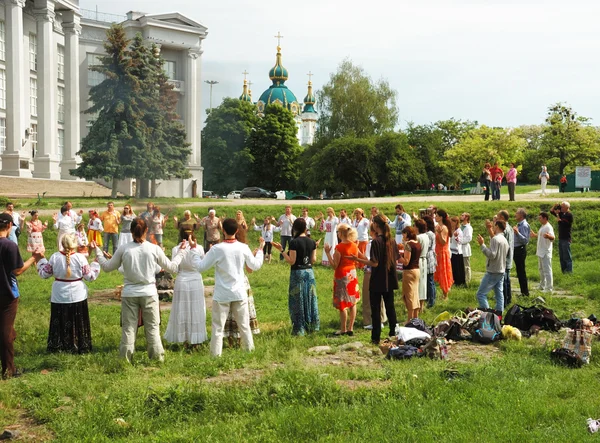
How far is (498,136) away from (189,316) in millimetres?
50968

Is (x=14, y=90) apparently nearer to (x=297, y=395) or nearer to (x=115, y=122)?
(x=115, y=122)

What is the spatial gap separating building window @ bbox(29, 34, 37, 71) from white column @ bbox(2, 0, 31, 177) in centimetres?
419

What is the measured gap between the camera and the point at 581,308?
39.7 feet

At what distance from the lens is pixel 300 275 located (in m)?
9.59

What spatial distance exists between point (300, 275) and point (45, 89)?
44.6 meters

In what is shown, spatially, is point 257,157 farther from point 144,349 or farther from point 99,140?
point 144,349

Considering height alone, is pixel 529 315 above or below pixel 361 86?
A: below

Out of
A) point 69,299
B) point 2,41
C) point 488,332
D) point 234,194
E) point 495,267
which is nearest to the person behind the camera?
point 69,299

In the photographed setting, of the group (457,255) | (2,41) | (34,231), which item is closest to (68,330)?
(457,255)

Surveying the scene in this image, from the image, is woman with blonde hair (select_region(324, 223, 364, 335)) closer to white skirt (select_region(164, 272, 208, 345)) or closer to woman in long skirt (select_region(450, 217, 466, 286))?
white skirt (select_region(164, 272, 208, 345))

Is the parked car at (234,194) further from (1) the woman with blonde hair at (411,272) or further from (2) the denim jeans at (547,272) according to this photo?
(1) the woman with blonde hair at (411,272)

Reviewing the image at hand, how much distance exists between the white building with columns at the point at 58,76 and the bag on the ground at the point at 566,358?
33711 millimetres

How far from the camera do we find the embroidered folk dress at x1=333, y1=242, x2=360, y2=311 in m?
9.80

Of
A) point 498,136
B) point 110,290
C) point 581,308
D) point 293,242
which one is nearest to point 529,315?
point 581,308
